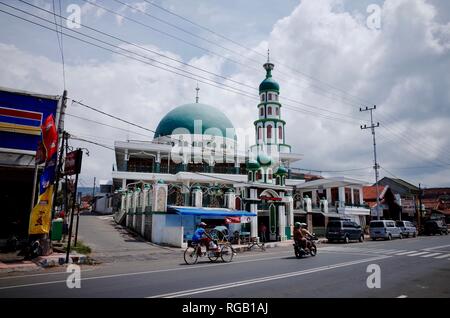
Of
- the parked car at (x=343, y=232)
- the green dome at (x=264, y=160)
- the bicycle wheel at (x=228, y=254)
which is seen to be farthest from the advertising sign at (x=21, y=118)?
the parked car at (x=343, y=232)

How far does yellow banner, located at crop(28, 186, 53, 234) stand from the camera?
515 inches

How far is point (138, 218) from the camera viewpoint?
23062 mm

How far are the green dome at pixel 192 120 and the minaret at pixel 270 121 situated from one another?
13.9ft

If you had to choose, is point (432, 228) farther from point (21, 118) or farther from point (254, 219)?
point (21, 118)

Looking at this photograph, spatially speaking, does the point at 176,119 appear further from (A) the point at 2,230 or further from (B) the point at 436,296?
(B) the point at 436,296

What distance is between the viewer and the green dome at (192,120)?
40.2 m

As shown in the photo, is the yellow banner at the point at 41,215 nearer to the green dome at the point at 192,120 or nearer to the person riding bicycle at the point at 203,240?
the person riding bicycle at the point at 203,240

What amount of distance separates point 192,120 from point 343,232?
22.6m

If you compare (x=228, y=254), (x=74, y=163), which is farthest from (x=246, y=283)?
(x=74, y=163)

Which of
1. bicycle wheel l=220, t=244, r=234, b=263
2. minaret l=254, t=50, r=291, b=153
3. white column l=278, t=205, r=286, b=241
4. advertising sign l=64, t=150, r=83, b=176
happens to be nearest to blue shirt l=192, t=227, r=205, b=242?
bicycle wheel l=220, t=244, r=234, b=263

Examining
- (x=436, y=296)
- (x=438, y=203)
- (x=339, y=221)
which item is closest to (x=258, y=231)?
(x=339, y=221)

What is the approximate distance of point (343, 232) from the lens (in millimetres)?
25594
